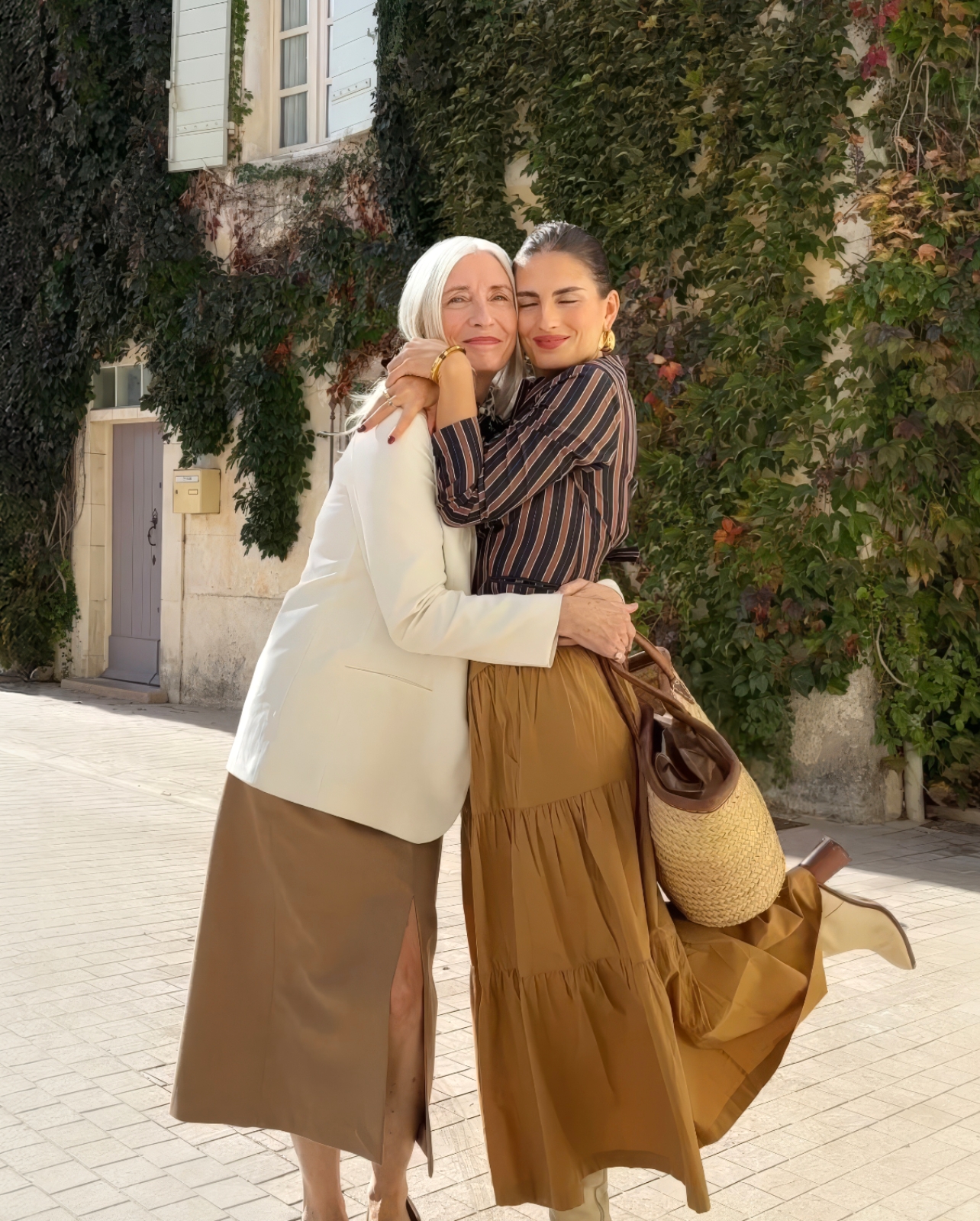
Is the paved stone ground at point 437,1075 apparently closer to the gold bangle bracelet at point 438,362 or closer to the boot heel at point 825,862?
the boot heel at point 825,862

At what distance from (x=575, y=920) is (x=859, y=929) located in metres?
0.57

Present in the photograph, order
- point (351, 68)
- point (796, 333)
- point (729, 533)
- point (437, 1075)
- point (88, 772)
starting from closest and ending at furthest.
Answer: point (437, 1075) < point (796, 333) < point (729, 533) < point (88, 772) < point (351, 68)

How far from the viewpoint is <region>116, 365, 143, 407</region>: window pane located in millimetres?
11836

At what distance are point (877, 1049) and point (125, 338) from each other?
962 centimetres

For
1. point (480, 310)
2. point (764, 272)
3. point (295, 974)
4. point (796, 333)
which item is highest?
point (764, 272)

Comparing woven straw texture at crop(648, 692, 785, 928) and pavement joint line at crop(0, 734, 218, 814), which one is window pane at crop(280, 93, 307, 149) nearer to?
pavement joint line at crop(0, 734, 218, 814)

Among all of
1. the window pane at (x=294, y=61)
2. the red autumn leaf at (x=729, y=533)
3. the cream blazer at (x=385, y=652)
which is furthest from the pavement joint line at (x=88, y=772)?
the window pane at (x=294, y=61)

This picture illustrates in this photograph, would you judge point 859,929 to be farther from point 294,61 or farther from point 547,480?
point 294,61

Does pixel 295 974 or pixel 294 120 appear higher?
pixel 294 120

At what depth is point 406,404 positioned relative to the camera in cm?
231

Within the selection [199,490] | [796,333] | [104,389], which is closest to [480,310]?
[796,333]

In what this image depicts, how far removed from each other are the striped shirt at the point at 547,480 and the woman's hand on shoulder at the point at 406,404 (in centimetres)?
6

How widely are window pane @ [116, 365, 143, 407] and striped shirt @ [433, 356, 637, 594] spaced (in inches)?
396

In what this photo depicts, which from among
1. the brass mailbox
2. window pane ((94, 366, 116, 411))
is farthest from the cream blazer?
window pane ((94, 366, 116, 411))
